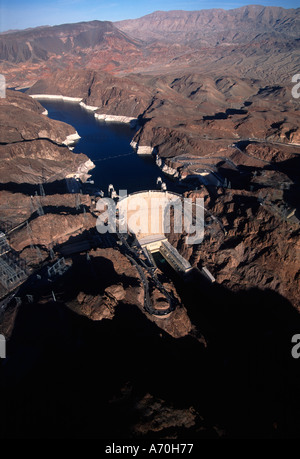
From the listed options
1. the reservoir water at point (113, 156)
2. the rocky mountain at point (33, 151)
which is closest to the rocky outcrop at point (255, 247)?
the reservoir water at point (113, 156)

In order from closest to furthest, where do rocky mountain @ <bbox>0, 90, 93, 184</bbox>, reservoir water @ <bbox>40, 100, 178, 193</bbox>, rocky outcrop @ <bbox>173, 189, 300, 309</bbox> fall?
rocky outcrop @ <bbox>173, 189, 300, 309</bbox> < rocky mountain @ <bbox>0, 90, 93, 184</bbox> < reservoir water @ <bbox>40, 100, 178, 193</bbox>

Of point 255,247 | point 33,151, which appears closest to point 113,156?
point 33,151

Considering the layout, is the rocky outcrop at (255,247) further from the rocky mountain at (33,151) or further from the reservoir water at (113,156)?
the rocky mountain at (33,151)

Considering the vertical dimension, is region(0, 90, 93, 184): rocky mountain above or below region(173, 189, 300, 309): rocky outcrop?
above

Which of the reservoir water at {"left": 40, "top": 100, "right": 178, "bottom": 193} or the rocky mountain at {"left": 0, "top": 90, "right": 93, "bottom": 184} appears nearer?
the rocky mountain at {"left": 0, "top": 90, "right": 93, "bottom": 184}

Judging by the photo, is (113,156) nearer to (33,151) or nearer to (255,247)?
(33,151)

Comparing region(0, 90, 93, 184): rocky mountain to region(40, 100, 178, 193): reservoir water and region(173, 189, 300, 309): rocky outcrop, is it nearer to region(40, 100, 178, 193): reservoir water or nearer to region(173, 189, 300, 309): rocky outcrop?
region(40, 100, 178, 193): reservoir water

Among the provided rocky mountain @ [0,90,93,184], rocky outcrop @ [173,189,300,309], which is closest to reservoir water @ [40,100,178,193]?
rocky mountain @ [0,90,93,184]
